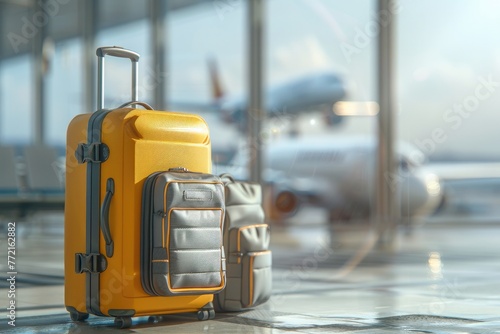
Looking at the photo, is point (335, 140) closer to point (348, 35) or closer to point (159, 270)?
point (348, 35)

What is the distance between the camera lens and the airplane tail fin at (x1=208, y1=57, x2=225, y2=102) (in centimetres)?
1328

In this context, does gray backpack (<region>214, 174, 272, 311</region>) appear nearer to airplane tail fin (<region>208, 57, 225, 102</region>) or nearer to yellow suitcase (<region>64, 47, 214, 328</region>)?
yellow suitcase (<region>64, 47, 214, 328</region>)

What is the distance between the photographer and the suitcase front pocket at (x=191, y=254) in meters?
3.19

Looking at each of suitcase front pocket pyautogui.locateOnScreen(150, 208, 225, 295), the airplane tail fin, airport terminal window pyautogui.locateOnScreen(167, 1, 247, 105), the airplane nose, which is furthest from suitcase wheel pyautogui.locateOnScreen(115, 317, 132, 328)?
the airplane nose

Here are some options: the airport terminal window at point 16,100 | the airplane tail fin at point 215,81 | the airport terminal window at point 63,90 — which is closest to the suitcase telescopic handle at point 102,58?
the airplane tail fin at point 215,81

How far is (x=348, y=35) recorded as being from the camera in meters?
11.0

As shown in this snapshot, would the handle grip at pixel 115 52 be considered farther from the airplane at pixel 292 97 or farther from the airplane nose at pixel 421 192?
the airplane nose at pixel 421 192

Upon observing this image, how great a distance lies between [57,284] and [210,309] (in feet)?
5.72

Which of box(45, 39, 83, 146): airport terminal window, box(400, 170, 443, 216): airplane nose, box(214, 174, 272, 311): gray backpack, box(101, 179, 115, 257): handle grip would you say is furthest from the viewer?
box(400, 170, 443, 216): airplane nose

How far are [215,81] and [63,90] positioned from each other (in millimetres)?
2258

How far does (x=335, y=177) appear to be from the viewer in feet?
51.8

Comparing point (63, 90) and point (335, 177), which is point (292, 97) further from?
point (63, 90)

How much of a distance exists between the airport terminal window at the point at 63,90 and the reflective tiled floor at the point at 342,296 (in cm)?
544

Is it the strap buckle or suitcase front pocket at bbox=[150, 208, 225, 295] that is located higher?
the strap buckle
